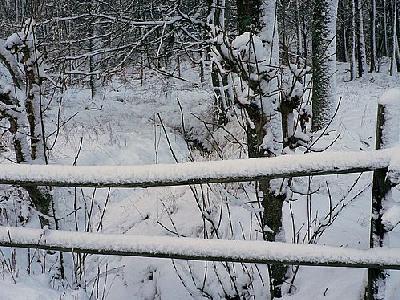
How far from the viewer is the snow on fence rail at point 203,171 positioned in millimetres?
2381

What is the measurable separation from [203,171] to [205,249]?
440mm

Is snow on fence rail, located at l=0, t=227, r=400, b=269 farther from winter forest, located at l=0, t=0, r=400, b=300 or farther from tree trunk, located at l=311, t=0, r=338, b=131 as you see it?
tree trunk, located at l=311, t=0, r=338, b=131

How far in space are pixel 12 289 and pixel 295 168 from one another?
2087 mm

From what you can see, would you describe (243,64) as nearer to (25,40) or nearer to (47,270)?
(25,40)

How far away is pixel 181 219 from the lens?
598 cm

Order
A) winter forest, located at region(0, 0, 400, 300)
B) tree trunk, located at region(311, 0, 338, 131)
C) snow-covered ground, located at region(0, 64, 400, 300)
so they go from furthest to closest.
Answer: tree trunk, located at region(311, 0, 338, 131)
snow-covered ground, located at region(0, 64, 400, 300)
winter forest, located at region(0, 0, 400, 300)

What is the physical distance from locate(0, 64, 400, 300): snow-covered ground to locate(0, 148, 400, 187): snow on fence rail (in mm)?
910

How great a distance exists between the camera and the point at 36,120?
465 centimetres

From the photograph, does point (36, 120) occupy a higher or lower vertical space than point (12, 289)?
higher

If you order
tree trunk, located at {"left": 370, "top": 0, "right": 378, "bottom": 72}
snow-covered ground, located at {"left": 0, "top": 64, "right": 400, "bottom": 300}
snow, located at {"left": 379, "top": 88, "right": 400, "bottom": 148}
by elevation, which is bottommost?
snow-covered ground, located at {"left": 0, "top": 64, "right": 400, "bottom": 300}

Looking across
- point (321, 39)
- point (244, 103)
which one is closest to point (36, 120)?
point (244, 103)

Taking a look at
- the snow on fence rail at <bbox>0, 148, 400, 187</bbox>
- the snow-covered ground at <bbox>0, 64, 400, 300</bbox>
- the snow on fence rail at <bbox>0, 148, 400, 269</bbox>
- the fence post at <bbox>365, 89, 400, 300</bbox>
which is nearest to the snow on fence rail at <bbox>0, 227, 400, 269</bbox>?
the snow on fence rail at <bbox>0, 148, 400, 269</bbox>

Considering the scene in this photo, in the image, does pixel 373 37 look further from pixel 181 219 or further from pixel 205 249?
pixel 205 249

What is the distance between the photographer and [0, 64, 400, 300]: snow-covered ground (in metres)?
3.70
